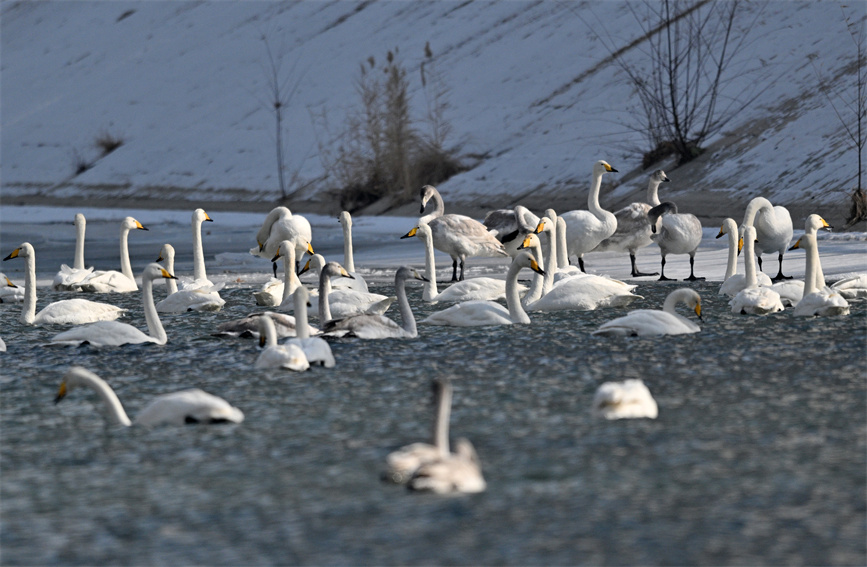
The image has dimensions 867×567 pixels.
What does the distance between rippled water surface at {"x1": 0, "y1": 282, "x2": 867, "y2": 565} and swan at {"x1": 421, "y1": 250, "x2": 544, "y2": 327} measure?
3.03 feet

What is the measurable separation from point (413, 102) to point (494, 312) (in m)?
25.6

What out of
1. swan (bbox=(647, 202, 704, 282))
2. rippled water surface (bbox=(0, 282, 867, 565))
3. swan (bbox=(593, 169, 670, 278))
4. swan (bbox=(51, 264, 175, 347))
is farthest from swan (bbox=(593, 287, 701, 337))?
swan (bbox=(593, 169, 670, 278))

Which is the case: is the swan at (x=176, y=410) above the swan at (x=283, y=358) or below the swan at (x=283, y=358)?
below

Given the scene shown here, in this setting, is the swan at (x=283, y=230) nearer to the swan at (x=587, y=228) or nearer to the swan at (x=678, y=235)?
the swan at (x=587, y=228)

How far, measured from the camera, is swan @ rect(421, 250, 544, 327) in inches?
361

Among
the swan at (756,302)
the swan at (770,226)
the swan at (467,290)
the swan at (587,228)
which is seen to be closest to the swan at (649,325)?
the swan at (756,302)

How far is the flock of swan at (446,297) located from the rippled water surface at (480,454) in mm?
151

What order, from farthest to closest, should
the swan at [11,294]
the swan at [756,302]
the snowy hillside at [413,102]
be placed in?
the snowy hillside at [413,102] → the swan at [11,294] → the swan at [756,302]

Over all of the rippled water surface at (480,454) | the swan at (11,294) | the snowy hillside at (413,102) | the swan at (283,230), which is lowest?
the rippled water surface at (480,454)

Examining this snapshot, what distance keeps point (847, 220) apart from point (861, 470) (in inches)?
514

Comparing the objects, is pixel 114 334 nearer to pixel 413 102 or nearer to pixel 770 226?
pixel 770 226

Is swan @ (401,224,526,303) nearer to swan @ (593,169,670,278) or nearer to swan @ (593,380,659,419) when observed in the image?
swan @ (593,169,670,278)

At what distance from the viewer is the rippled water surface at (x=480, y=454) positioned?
166 inches

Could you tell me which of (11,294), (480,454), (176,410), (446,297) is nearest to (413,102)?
(11,294)
